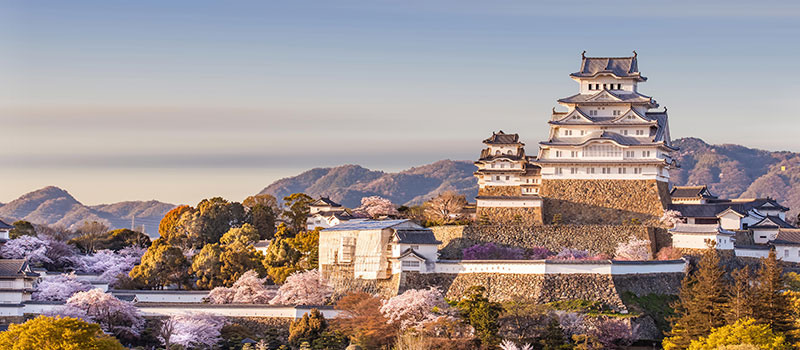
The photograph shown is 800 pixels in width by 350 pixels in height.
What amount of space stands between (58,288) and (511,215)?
2410 cm

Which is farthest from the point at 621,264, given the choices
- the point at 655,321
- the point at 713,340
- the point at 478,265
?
the point at 713,340

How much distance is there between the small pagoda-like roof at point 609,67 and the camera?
67938mm

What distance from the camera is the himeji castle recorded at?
64.6 m

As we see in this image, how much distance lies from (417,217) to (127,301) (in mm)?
21038

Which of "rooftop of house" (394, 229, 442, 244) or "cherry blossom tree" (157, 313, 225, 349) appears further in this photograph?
"rooftop of house" (394, 229, 442, 244)

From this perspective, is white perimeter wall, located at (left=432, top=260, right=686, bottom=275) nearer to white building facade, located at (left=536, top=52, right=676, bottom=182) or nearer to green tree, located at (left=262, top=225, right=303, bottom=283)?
white building facade, located at (left=536, top=52, right=676, bottom=182)

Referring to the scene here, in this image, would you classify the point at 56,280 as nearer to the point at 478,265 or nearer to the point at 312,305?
the point at 312,305

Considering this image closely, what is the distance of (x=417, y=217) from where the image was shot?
244 feet

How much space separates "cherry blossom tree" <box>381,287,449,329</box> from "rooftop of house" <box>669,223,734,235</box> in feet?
45.9

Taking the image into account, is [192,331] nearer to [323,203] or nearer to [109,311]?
[109,311]

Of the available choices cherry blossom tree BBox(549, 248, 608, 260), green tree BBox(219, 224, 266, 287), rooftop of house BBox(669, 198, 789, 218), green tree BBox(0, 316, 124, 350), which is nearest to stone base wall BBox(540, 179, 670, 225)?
rooftop of house BBox(669, 198, 789, 218)

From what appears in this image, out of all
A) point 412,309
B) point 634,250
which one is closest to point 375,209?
point 634,250

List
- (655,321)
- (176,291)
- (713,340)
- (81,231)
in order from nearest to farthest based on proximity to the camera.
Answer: (713,340)
(655,321)
(176,291)
(81,231)

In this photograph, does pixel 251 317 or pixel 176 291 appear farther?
pixel 176 291
